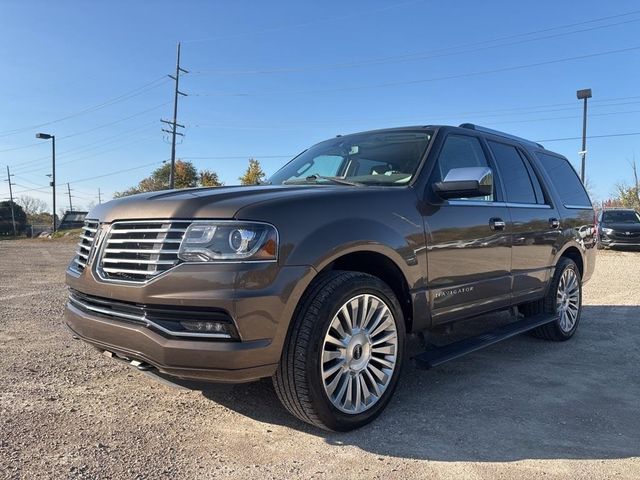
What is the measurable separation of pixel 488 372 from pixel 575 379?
0.67 m

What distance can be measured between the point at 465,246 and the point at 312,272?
1.55m

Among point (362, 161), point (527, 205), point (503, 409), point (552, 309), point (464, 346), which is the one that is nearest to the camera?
point (503, 409)

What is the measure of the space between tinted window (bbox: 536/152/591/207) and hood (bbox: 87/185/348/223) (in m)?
3.30

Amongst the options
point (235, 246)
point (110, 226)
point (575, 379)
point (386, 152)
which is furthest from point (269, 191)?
point (575, 379)

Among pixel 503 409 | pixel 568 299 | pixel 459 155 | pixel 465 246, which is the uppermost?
pixel 459 155

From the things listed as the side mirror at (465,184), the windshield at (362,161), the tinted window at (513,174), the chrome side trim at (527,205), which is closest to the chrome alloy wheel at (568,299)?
the chrome side trim at (527,205)

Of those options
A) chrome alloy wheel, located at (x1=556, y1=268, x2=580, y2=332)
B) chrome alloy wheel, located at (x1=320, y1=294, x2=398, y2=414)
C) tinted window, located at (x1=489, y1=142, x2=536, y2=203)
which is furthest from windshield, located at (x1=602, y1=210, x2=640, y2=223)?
chrome alloy wheel, located at (x1=320, y1=294, x2=398, y2=414)

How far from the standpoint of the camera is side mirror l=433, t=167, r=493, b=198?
347cm

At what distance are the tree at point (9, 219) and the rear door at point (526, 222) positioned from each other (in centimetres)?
5730

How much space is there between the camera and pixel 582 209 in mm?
6020

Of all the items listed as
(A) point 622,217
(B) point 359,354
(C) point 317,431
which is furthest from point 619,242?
(C) point 317,431

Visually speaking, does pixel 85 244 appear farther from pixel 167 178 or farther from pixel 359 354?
pixel 167 178

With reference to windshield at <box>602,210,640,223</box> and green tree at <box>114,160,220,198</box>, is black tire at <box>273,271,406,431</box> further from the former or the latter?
green tree at <box>114,160,220,198</box>

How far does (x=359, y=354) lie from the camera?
3127 mm
